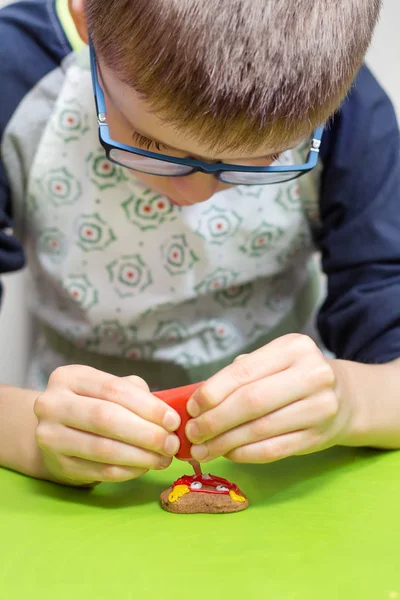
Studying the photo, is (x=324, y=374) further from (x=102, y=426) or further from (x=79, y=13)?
(x=79, y=13)

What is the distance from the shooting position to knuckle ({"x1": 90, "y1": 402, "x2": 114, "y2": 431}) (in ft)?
1.65

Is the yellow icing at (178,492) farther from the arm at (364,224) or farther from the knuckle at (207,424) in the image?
the arm at (364,224)

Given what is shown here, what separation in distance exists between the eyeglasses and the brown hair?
5 centimetres

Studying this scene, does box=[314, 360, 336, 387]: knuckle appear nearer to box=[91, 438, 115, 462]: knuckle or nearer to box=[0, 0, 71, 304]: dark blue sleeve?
box=[91, 438, 115, 462]: knuckle

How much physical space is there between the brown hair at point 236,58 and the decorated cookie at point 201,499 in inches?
10.3

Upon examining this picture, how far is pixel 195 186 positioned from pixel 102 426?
0.23 m

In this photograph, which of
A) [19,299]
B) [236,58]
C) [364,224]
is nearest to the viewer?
[236,58]

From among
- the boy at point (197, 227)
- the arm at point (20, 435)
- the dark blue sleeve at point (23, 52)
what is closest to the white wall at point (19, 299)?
the boy at point (197, 227)

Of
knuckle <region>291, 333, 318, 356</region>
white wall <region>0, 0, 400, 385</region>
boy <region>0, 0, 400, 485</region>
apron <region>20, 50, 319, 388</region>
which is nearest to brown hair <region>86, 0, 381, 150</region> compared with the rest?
boy <region>0, 0, 400, 485</region>

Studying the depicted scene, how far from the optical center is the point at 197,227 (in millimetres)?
808

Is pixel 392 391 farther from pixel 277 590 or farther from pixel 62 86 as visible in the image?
pixel 62 86

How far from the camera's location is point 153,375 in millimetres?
923

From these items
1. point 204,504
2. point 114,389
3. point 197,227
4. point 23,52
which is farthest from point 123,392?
point 23,52

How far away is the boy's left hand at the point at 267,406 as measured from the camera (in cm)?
50
